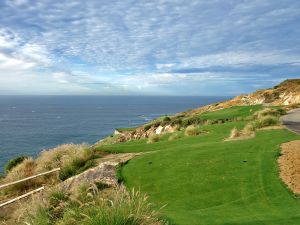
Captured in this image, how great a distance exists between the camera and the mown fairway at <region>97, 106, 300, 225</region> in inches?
369

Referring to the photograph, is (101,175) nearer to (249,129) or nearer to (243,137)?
(243,137)

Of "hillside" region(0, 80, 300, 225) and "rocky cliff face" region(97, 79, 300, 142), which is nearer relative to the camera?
"hillside" region(0, 80, 300, 225)

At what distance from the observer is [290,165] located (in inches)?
538

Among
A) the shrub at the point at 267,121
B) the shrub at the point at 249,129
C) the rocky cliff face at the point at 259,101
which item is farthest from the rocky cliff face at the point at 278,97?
the shrub at the point at 249,129

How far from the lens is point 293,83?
63.4m

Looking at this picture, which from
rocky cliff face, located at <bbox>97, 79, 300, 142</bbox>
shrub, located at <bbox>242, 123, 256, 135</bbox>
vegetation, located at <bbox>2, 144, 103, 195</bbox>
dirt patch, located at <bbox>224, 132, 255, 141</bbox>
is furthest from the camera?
rocky cliff face, located at <bbox>97, 79, 300, 142</bbox>

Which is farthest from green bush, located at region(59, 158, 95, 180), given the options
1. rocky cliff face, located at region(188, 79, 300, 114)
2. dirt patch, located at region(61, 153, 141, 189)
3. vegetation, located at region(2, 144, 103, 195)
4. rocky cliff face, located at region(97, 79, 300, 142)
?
rocky cliff face, located at region(188, 79, 300, 114)

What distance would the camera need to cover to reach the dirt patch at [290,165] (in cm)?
1200

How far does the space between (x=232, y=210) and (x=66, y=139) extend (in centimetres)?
7703

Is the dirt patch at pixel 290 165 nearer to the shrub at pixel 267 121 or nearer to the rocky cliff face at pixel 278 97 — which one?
the shrub at pixel 267 121

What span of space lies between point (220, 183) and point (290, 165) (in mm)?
3229

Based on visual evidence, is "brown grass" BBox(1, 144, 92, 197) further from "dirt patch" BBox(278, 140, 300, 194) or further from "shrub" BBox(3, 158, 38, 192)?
"dirt patch" BBox(278, 140, 300, 194)

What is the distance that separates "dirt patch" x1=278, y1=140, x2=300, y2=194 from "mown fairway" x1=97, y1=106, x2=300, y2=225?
0.88 ft

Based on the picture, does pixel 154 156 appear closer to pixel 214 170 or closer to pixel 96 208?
pixel 214 170
